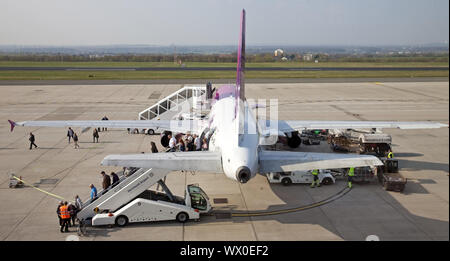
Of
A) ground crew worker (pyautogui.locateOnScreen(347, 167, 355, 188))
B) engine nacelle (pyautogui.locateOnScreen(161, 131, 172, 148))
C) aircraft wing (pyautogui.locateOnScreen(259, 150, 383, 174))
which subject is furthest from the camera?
engine nacelle (pyautogui.locateOnScreen(161, 131, 172, 148))

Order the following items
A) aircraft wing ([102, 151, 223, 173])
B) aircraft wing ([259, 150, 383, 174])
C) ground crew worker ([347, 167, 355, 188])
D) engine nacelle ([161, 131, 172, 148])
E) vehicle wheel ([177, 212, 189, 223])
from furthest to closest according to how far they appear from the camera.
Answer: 1. engine nacelle ([161, 131, 172, 148])
2. ground crew worker ([347, 167, 355, 188])
3. vehicle wheel ([177, 212, 189, 223])
4. aircraft wing ([102, 151, 223, 173])
5. aircraft wing ([259, 150, 383, 174])

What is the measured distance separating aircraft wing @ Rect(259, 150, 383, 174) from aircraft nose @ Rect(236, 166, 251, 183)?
1245 millimetres

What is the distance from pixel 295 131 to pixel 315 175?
8705 millimetres

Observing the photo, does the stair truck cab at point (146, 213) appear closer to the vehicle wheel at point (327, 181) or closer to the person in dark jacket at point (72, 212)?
the person in dark jacket at point (72, 212)

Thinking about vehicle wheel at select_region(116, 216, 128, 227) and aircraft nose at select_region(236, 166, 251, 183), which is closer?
aircraft nose at select_region(236, 166, 251, 183)

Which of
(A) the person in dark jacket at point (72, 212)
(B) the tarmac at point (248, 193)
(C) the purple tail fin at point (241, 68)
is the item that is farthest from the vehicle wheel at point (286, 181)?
(A) the person in dark jacket at point (72, 212)

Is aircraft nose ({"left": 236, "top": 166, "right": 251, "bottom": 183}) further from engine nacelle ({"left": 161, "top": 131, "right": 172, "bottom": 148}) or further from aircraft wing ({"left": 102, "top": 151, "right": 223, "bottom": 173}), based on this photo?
engine nacelle ({"left": 161, "top": 131, "right": 172, "bottom": 148})

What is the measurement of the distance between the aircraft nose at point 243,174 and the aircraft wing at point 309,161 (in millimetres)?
1245

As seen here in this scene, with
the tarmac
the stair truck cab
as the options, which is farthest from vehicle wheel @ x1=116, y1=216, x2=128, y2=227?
the tarmac

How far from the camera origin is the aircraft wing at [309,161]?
1573 centimetres

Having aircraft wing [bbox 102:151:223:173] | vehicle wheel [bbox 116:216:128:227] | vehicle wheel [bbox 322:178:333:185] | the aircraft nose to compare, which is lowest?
vehicle wheel [bbox 116:216:128:227]

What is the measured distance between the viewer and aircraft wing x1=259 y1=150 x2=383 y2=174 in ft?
51.6

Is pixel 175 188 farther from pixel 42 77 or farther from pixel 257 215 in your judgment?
pixel 42 77

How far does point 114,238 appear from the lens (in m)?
17.8
